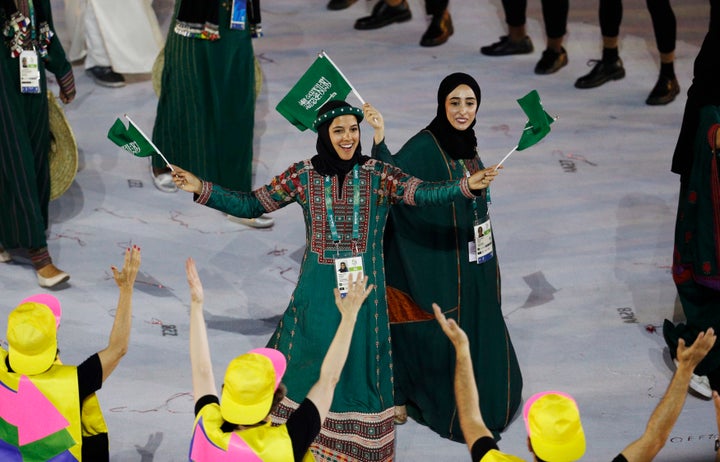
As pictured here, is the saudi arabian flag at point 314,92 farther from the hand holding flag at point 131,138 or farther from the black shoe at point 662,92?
the black shoe at point 662,92

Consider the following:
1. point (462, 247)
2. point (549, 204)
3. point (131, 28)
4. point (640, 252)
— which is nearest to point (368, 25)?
point (131, 28)

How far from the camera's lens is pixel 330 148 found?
4406mm

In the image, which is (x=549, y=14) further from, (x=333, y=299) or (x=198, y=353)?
(x=198, y=353)

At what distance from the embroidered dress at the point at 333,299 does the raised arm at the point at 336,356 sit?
726mm

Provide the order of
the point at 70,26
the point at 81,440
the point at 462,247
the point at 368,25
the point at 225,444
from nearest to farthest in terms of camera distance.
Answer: the point at 225,444, the point at 81,440, the point at 462,247, the point at 70,26, the point at 368,25

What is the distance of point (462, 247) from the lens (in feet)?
Result: 15.8

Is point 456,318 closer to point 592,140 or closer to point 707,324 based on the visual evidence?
point 707,324

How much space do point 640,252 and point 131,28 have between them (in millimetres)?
3195

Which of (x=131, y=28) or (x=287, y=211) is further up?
(x=131, y=28)

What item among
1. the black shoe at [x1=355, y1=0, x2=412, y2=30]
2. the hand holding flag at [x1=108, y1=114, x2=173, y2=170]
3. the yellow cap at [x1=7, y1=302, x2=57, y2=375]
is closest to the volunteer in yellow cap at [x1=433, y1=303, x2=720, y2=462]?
the yellow cap at [x1=7, y1=302, x2=57, y2=375]

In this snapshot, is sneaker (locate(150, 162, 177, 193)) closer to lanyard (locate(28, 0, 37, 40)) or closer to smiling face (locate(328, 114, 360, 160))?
lanyard (locate(28, 0, 37, 40))

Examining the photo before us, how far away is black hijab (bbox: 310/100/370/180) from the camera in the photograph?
172 inches

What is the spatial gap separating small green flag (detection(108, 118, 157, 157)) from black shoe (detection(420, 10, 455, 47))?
12.1ft

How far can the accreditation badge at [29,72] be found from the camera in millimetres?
5652
